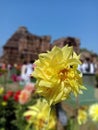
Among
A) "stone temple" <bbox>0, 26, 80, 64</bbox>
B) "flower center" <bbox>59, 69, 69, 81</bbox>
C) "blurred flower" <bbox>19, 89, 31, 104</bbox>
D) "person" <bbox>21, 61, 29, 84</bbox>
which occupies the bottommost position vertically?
"blurred flower" <bbox>19, 89, 31, 104</bbox>

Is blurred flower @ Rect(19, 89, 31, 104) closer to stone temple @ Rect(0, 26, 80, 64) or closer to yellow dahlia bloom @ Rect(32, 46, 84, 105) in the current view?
yellow dahlia bloom @ Rect(32, 46, 84, 105)

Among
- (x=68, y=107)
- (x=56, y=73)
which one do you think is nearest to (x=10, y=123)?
(x=68, y=107)

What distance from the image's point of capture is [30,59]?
36938 millimetres

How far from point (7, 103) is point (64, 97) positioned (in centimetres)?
482

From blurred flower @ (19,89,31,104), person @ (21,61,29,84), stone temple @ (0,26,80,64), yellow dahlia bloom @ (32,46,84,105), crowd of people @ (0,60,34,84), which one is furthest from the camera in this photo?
stone temple @ (0,26,80,64)

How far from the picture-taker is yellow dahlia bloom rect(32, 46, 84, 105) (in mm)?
793

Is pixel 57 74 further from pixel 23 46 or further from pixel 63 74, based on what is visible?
pixel 23 46

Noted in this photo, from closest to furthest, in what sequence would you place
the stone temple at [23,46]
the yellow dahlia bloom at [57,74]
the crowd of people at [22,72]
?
the yellow dahlia bloom at [57,74], the crowd of people at [22,72], the stone temple at [23,46]

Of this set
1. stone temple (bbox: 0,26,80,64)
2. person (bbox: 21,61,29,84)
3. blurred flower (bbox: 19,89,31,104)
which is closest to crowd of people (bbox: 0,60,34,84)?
person (bbox: 21,61,29,84)

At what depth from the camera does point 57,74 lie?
837mm

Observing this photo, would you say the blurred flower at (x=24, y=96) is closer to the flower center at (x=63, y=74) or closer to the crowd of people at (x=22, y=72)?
the crowd of people at (x=22, y=72)

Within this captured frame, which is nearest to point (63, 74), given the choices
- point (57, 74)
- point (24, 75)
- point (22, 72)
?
point (57, 74)

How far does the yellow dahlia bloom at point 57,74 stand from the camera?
0.79 m

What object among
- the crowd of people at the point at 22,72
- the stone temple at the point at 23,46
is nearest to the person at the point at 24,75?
the crowd of people at the point at 22,72
